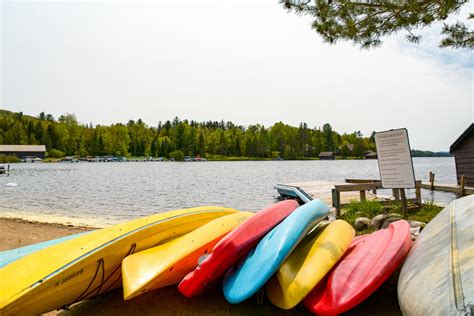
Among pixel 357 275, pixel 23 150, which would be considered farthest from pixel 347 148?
pixel 357 275

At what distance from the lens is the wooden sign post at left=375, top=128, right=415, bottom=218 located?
6.52 metres

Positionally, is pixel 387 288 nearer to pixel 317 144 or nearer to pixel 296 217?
pixel 296 217

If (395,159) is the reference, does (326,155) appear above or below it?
below

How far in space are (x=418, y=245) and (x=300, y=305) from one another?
1.11m

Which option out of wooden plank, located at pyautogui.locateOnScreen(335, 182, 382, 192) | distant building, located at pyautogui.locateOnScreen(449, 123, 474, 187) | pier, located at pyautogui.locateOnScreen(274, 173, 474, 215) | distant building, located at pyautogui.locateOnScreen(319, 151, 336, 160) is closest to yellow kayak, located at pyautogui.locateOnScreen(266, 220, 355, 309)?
pier, located at pyautogui.locateOnScreen(274, 173, 474, 215)

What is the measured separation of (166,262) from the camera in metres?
2.80

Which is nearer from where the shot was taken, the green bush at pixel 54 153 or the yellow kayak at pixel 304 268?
the yellow kayak at pixel 304 268

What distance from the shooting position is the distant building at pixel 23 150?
3917 inches

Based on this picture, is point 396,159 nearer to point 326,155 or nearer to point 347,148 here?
point 326,155

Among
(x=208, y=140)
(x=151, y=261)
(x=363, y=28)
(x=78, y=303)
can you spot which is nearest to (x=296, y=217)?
(x=151, y=261)

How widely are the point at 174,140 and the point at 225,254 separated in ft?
370

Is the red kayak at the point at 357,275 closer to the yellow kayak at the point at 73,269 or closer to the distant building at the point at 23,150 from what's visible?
the yellow kayak at the point at 73,269

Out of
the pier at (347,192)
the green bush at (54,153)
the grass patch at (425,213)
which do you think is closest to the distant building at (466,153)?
the pier at (347,192)

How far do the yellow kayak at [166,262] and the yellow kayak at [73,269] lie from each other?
0.49 ft
